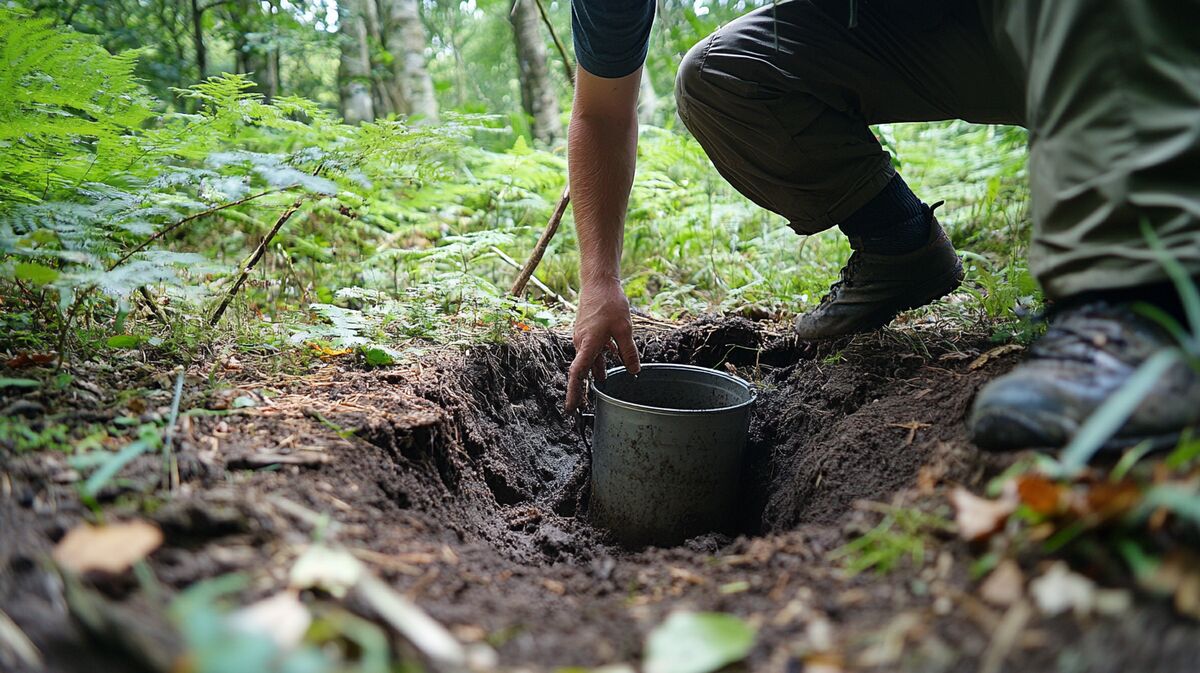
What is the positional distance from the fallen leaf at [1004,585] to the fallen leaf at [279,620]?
936 mm

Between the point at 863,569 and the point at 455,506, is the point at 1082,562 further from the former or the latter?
the point at 455,506

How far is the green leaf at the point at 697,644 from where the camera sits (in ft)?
3.09

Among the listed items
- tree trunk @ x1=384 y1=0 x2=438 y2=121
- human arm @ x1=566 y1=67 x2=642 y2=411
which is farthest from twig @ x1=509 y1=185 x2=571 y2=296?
tree trunk @ x1=384 y1=0 x2=438 y2=121

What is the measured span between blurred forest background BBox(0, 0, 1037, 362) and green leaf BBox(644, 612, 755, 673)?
149cm

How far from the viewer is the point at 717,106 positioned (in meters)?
2.34

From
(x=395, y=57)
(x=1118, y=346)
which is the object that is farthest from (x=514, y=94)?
(x=1118, y=346)

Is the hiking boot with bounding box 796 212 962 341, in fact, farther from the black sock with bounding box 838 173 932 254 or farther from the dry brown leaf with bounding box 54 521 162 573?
the dry brown leaf with bounding box 54 521 162 573

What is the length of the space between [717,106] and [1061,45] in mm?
1146

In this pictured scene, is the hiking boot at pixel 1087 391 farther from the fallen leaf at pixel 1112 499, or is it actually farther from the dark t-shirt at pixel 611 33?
the dark t-shirt at pixel 611 33

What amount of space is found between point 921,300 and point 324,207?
8.28ft

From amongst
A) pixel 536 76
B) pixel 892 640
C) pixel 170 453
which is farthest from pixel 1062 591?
pixel 536 76

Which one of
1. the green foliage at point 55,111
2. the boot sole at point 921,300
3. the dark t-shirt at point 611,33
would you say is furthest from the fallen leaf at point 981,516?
the green foliage at point 55,111

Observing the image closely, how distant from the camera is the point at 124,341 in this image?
1.98m

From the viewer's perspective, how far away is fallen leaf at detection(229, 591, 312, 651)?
0.87 metres
